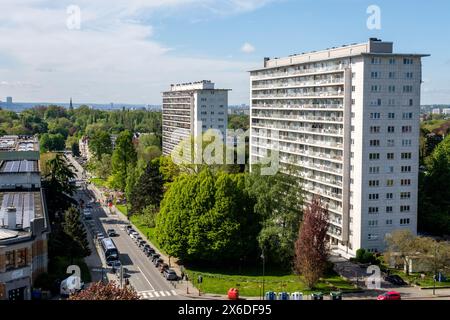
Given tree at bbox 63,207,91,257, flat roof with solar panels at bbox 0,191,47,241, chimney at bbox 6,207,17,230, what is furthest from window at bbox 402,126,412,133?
chimney at bbox 6,207,17,230

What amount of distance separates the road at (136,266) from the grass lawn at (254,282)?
2611mm

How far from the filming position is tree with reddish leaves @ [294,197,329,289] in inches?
1558

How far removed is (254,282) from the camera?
4206 cm

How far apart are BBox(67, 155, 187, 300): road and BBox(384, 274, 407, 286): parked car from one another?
1591cm

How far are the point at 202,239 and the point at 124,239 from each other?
51.1ft

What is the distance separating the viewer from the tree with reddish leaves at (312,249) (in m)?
39.6

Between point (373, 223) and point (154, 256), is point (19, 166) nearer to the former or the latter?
point (154, 256)

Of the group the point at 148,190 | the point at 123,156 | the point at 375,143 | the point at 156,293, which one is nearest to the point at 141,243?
the point at 148,190

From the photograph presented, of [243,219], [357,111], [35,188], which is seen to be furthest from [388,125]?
[35,188]

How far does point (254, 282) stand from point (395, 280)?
35.0ft

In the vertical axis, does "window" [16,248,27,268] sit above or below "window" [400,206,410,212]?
below

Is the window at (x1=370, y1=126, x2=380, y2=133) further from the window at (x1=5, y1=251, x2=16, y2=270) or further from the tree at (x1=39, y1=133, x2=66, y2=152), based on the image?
the tree at (x1=39, y1=133, x2=66, y2=152)

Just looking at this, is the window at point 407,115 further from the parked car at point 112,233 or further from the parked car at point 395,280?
the parked car at point 112,233
